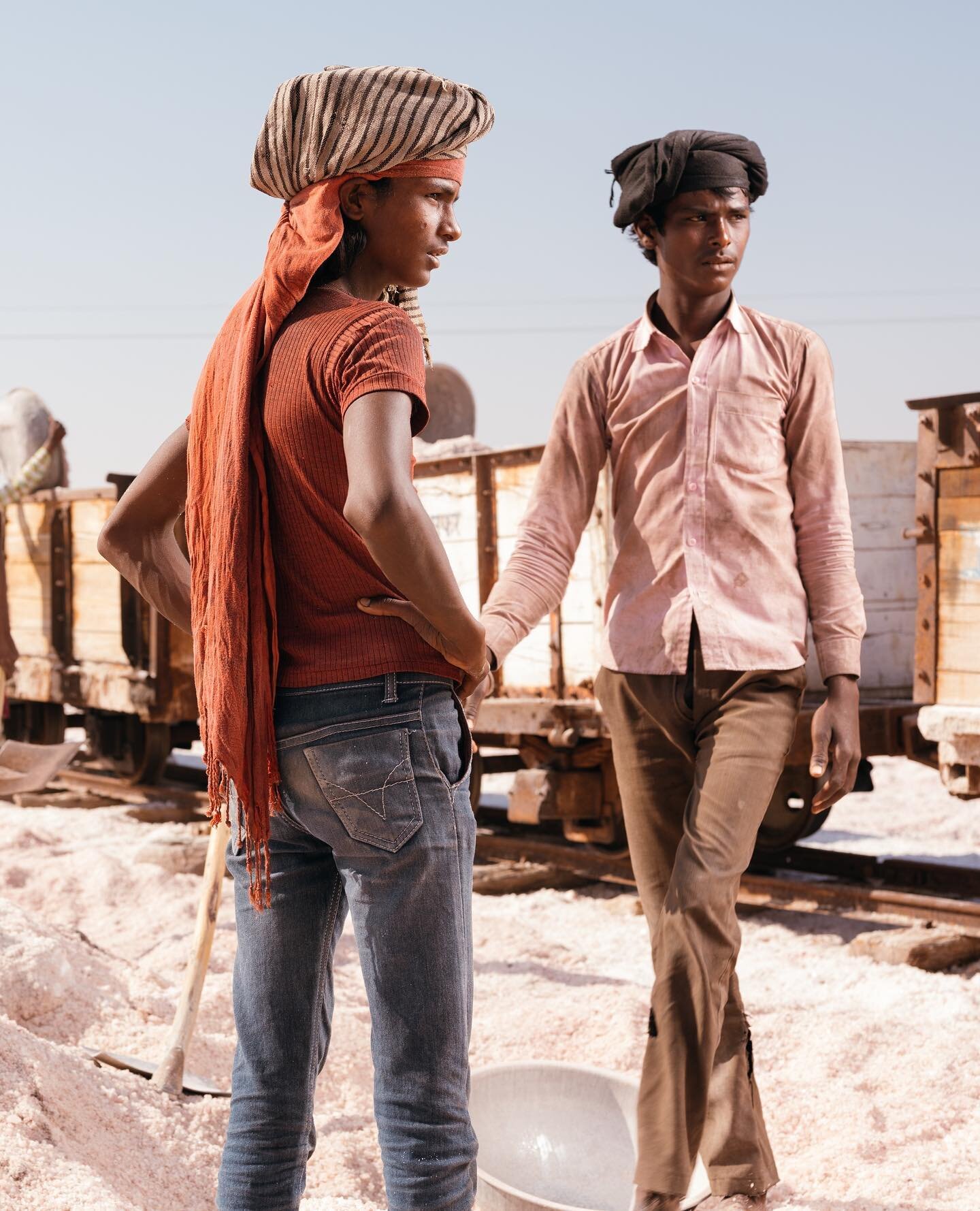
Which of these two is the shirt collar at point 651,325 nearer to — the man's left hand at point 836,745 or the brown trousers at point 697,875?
the brown trousers at point 697,875

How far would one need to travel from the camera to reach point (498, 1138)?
11.3 ft

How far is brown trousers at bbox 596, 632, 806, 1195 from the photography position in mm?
2691

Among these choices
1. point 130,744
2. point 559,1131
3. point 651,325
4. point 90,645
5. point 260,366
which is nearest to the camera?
point 260,366

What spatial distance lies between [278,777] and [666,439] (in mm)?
1479

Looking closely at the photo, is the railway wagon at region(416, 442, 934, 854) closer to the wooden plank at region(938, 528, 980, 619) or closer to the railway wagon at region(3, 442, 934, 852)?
the railway wagon at region(3, 442, 934, 852)

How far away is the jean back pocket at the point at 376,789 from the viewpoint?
1811 millimetres

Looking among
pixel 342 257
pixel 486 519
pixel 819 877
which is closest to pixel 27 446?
pixel 486 519

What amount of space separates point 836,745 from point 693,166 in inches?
51.8

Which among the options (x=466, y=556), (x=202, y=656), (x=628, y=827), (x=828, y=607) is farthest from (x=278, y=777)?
(x=466, y=556)

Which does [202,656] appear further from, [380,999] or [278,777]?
[380,999]

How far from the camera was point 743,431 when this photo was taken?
301 cm

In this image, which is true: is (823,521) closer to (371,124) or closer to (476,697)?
(476,697)

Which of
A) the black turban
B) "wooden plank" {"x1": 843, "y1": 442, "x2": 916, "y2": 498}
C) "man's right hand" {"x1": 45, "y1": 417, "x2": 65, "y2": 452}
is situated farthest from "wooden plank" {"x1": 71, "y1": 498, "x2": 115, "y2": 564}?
the black turban

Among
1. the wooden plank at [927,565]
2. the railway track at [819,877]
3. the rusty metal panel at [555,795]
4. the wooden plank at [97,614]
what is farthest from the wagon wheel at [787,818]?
the wooden plank at [97,614]
